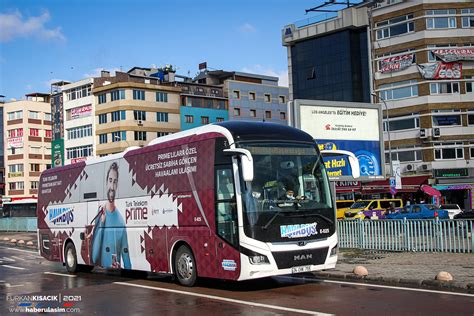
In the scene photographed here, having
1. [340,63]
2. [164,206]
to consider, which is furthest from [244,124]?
[340,63]

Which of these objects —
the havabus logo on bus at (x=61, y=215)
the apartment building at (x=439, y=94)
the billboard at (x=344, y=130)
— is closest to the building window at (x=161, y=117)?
the apartment building at (x=439, y=94)

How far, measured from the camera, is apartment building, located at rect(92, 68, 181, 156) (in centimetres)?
8062

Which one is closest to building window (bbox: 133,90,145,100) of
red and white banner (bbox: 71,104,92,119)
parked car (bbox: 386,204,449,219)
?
red and white banner (bbox: 71,104,92,119)

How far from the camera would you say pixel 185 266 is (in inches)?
517

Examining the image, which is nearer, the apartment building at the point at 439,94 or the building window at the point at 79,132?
the apartment building at the point at 439,94

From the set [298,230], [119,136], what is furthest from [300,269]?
[119,136]

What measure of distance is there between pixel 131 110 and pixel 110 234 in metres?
66.1

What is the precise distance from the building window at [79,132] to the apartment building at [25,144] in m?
14.1

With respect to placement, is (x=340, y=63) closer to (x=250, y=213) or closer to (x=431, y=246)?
(x=431, y=246)

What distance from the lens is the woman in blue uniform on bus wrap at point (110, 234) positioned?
51.3 feet

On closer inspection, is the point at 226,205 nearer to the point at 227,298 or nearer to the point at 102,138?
A: the point at 227,298

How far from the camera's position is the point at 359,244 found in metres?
21.2

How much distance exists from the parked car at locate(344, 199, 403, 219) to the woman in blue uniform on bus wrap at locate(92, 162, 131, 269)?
2380 cm

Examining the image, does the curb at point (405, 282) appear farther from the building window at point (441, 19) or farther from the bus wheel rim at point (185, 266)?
the building window at point (441, 19)
